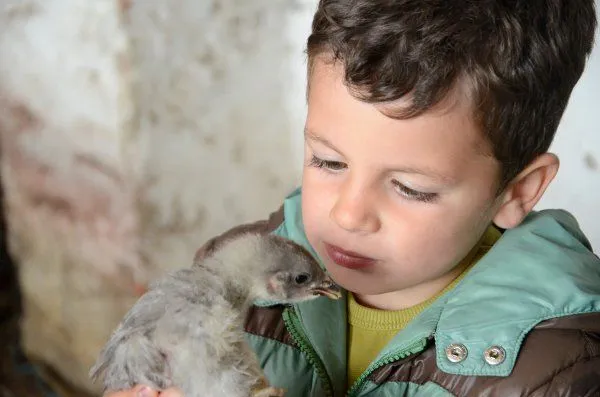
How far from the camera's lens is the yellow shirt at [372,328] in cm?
128

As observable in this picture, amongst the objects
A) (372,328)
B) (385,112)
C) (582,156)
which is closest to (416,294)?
(372,328)

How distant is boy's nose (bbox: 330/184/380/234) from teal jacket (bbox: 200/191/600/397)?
197 millimetres

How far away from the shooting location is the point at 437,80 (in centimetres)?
97

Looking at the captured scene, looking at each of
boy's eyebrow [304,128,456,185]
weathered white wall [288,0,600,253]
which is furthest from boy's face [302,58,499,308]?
weathered white wall [288,0,600,253]

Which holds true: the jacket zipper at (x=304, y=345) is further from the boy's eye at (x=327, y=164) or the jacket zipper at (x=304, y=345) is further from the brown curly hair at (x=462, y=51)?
the brown curly hair at (x=462, y=51)

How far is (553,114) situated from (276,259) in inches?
19.3

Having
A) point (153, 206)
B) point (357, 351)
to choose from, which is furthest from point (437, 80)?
point (153, 206)

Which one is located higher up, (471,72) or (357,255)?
(471,72)

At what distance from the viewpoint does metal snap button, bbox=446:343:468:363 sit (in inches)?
41.4

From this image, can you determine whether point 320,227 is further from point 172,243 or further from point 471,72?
point 172,243

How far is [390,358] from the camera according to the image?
113 centimetres

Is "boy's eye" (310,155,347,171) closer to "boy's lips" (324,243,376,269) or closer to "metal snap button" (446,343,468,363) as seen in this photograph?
"boy's lips" (324,243,376,269)

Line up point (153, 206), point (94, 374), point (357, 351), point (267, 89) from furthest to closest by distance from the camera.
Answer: point (153, 206) → point (267, 89) → point (357, 351) → point (94, 374)

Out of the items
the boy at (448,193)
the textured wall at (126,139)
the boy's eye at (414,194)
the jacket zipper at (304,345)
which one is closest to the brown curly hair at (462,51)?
the boy at (448,193)
